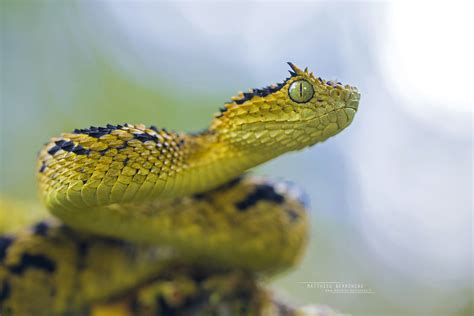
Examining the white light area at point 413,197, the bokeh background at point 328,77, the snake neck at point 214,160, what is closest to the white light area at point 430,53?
the bokeh background at point 328,77

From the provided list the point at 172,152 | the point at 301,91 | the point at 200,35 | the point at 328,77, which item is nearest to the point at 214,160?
the point at 172,152

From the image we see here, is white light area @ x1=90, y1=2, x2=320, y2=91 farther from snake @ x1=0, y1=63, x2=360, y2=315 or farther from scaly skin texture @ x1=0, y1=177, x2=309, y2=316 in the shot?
scaly skin texture @ x1=0, y1=177, x2=309, y2=316

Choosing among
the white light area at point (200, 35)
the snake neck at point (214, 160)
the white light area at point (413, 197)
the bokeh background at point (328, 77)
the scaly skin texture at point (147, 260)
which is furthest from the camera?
the white light area at point (413, 197)

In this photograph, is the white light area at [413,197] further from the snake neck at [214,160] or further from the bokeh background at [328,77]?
the snake neck at [214,160]

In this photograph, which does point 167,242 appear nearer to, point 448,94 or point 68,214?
point 68,214

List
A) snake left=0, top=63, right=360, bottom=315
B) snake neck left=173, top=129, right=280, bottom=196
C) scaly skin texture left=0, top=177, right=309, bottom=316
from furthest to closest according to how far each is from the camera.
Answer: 1. scaly skin texture left=0, top=177, right=309, bottom=316
2. snake neck left=173, top=129, right=280, bottom=196
3. snake left=0, top=63, right=360, bottom=315

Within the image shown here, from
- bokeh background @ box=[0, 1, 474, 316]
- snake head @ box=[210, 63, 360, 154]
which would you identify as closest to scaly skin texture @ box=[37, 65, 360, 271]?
snake head @ box=[210, 63, 360, 154]

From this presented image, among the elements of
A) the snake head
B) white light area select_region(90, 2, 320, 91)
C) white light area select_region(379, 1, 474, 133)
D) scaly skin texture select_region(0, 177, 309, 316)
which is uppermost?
white light area select_region(90, 2, 320, 91)

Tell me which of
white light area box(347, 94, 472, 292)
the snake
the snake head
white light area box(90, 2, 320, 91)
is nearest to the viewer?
the snake head
